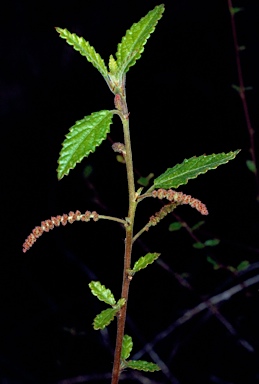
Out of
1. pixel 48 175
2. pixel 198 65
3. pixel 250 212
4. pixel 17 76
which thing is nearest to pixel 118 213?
pixel 48 175

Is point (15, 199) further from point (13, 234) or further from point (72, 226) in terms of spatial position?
point (72, 226)

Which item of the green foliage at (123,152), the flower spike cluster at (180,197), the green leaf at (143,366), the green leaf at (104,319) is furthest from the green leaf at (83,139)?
the green leaf at (143,366)

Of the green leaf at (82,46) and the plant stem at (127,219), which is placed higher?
the green leaf at (82,46)

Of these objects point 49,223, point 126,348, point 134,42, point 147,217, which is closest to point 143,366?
point 126,348

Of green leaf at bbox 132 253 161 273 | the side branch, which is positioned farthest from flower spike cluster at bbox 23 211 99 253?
green leaf at bbox 132 253 161 273

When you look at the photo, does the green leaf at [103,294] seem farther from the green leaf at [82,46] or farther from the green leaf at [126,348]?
the green leaf at [82,46]
